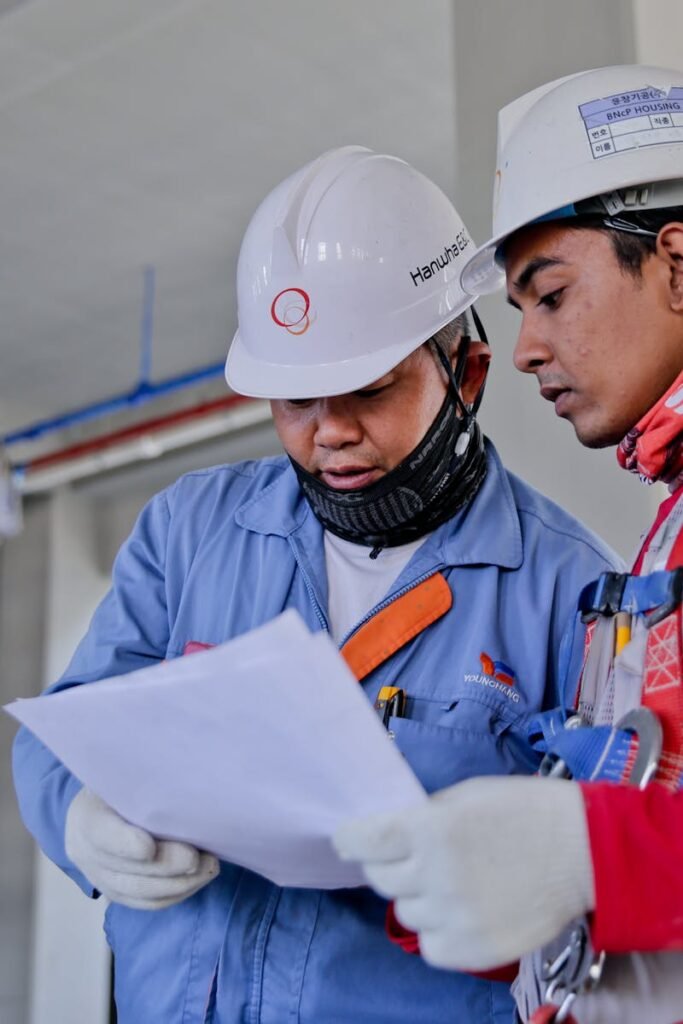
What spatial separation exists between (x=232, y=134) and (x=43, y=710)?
14.1ft

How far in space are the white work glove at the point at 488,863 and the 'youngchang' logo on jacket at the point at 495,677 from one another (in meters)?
0.62

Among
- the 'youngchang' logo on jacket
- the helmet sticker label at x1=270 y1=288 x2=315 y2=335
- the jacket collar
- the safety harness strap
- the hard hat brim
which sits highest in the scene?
the helmet sticker label at x1=270 y1=288 x2=315 y2=335

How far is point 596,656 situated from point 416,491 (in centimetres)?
54

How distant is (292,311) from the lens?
1988 millimetres

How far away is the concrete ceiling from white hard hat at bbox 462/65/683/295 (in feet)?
9.47

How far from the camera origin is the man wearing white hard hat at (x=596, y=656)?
1.12m

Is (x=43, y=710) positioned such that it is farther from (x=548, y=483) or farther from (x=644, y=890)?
(x=548, y=483)

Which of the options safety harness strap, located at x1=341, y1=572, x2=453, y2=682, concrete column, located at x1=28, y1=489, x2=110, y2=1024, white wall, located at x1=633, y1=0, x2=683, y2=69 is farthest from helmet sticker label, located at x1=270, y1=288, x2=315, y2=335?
concrete column, located at x1=28, y1=489, x2=110, y2=1024

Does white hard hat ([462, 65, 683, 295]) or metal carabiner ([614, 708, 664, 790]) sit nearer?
metal carabiner ([614, 708, 664, 790])

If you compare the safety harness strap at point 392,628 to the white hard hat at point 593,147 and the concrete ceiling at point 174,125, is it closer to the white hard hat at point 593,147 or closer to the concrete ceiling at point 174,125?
the white hard hat at point 593,147

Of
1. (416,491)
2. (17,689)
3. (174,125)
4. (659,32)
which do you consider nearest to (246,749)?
(416,491)

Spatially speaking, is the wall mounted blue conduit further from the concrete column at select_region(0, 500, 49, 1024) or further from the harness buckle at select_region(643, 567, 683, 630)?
the harness buckle at select_region(643, 567, 683, 630)

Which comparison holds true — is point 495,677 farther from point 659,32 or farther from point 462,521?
point 659,32

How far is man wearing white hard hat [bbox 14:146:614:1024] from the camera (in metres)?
1.69
